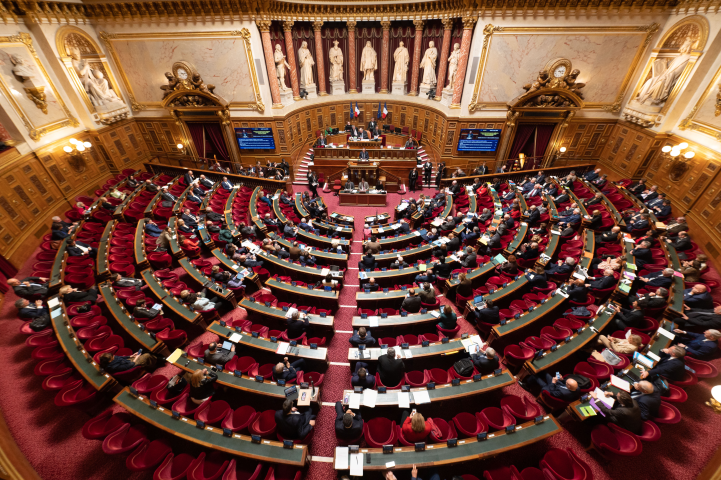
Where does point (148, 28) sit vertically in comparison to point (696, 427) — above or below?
above

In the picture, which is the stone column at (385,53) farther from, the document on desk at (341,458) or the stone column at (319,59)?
the document on desk at (341,458)

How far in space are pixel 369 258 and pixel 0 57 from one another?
52.2ft

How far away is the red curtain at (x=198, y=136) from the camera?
1800cm

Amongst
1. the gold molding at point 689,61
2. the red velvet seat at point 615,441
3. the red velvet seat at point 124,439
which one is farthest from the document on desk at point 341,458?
the gold molding at point 689,61

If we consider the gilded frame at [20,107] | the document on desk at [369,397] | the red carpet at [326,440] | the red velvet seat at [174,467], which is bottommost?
the red carpet at [326,440]

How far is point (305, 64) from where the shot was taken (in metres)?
19.8

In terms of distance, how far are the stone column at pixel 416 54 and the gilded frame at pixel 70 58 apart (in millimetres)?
18028

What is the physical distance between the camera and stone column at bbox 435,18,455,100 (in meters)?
17.1

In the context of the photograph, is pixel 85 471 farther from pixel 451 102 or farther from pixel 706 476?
pixel 451 102

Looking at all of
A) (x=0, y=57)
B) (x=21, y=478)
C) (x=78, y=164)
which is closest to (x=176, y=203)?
(x=78, y=164)

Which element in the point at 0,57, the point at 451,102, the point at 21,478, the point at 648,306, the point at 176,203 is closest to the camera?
the point at 21,478

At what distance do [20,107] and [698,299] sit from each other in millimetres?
23388

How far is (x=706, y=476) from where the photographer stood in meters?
4.47

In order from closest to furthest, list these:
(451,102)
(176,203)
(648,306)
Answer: (648,306), (176,203), (451,102)
